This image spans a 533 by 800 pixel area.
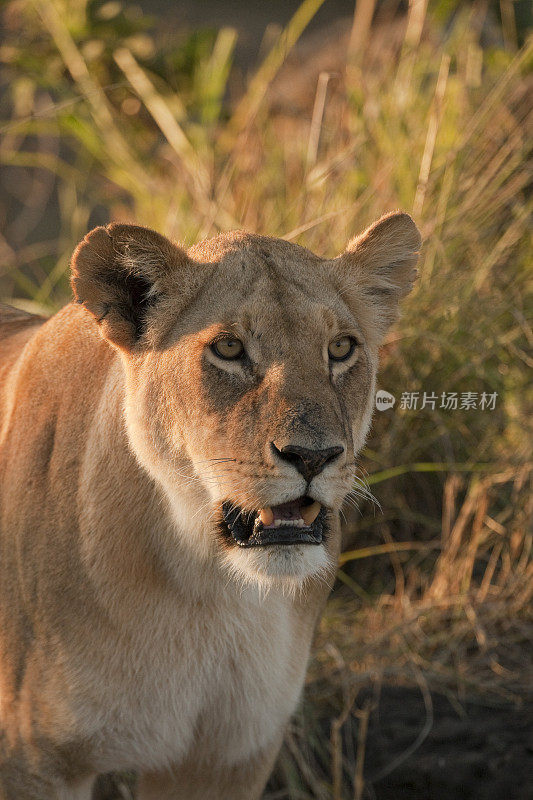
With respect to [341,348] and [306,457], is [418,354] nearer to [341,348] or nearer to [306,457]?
[341,348]

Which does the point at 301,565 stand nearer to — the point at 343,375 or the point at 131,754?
the point at 343,375

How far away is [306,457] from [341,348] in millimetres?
389

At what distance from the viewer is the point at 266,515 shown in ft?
6.69

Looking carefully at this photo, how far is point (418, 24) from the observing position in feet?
16.4

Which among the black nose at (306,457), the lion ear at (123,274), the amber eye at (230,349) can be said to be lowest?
the black nose at (306,457)

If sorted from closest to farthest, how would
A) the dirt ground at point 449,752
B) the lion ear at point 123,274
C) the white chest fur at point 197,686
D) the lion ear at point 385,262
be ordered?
the lion ear at point 123,274 < the white chest fur at point 197,686 < the lion ear at point 385,262 < the dirt ground at point 449,752

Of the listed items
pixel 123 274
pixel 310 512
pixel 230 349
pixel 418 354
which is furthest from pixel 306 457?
pixel 418 354

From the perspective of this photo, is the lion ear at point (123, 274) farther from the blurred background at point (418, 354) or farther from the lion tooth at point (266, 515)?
the blurred background at point (418, 354)

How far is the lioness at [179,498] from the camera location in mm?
2061

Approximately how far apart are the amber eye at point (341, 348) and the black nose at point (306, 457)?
310 millimetres

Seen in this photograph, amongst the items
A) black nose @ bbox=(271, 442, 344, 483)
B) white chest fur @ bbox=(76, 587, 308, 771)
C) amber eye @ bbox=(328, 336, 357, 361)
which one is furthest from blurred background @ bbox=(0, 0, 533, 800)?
black nose @ bbox=(271, 442, 344, 483)

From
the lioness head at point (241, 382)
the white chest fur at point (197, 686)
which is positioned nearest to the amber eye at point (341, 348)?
the lioness head at point (241, 382)

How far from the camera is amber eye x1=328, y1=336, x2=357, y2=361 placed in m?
2.20

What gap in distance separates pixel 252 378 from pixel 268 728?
3.15ft
